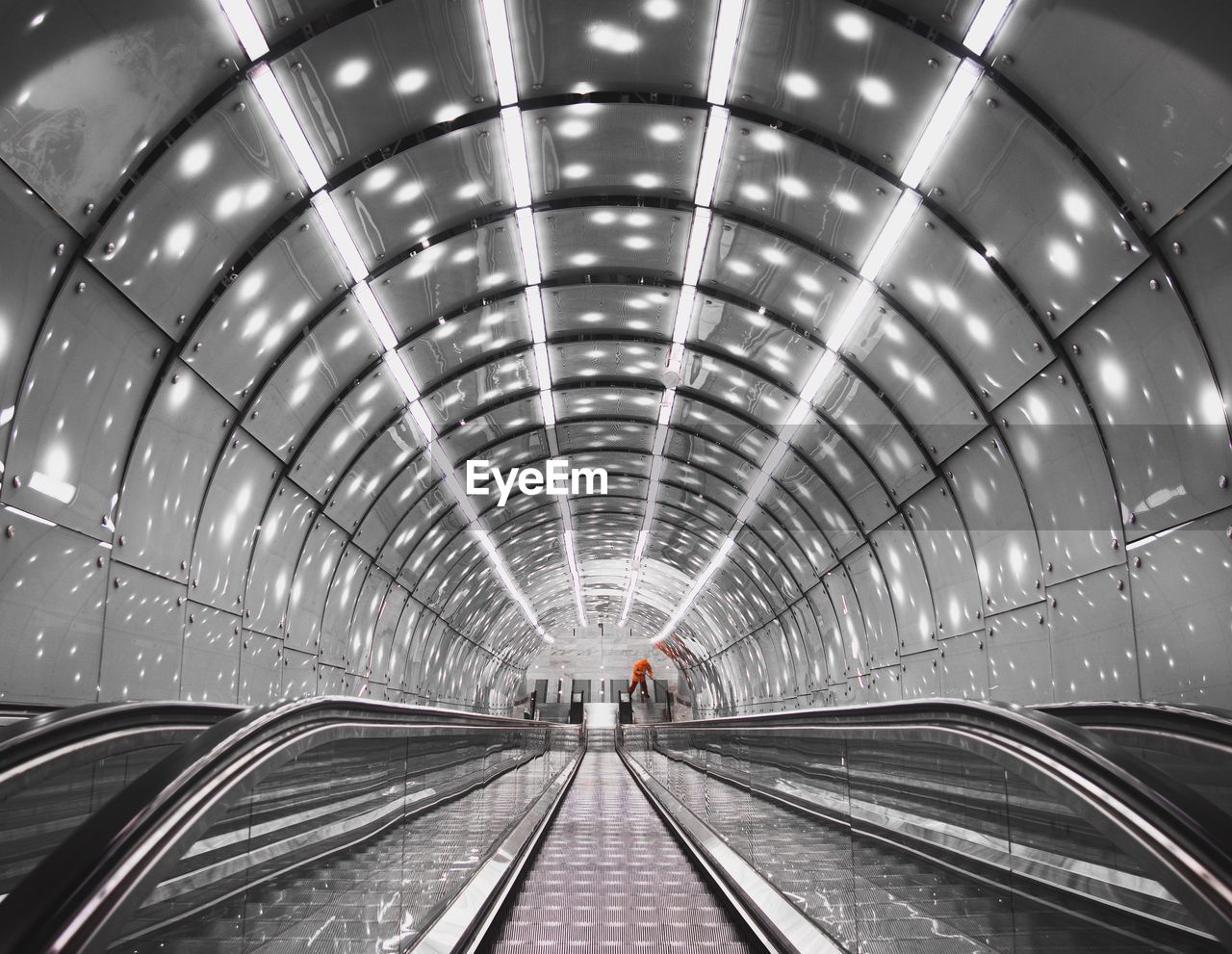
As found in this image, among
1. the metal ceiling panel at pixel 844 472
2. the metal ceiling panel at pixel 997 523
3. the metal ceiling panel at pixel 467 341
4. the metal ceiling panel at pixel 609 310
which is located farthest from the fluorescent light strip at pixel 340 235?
the metal ceiling panel at pixel 844 472

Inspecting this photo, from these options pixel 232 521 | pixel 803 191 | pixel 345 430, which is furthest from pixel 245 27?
pixel 345 430

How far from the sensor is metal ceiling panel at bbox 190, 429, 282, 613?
11.0 m

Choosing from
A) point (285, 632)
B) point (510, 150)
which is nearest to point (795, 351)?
point (510, 150)

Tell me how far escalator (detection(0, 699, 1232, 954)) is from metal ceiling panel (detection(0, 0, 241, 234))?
4.53 metres

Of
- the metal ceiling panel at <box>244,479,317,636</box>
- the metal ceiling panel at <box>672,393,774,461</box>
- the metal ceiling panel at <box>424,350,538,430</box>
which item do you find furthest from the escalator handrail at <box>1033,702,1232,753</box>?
the metal ceiling panel at <box>672,393,774,461</box>

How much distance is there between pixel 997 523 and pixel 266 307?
8887 mm

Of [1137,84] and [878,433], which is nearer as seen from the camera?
[1137,84]

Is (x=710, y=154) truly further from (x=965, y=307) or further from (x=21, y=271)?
(x=21, y=271)

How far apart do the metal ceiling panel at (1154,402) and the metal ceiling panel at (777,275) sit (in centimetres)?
331

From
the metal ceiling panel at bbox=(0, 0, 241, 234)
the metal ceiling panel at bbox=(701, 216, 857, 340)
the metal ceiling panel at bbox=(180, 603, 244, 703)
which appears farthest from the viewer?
the metal ceiling panel at bbox=(701, 216, 857, 340)

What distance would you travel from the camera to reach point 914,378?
40.0 ft

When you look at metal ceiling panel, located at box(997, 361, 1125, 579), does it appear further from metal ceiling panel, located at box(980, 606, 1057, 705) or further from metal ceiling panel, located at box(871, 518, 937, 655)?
metal ceiling panel, located at box(871, 518, 937, 655)

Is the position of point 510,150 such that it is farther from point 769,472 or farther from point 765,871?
point 769,472

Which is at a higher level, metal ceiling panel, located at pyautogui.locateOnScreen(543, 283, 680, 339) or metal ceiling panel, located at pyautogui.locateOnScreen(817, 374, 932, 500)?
metal ceiling panel, located at pyautogui.locateOnScreen(543, 283, 680, 339)
